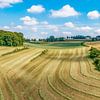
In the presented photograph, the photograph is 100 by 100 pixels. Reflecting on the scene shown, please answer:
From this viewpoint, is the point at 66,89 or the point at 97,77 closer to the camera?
the point at 66,89

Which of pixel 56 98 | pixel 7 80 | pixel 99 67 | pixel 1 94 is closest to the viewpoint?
pixel 56 98

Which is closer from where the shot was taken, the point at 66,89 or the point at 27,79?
the point at 66,89

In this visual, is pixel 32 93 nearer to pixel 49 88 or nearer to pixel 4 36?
pixel 49 88

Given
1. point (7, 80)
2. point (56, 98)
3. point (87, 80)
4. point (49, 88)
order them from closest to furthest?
point (56, 98) → point (49, 88) → point (87, 80) → point (7, 80)

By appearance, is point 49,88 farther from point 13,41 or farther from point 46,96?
point 13,41

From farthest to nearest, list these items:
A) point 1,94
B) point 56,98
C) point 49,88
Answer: point 49,88, point 1,94, point 56,98

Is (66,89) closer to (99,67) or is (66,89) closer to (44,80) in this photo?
(44,80)

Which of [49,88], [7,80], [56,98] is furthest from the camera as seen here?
[7,80]

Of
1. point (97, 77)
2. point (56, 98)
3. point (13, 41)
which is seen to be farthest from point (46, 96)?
point (13, 41)

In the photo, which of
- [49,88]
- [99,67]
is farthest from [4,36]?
[49,88]
